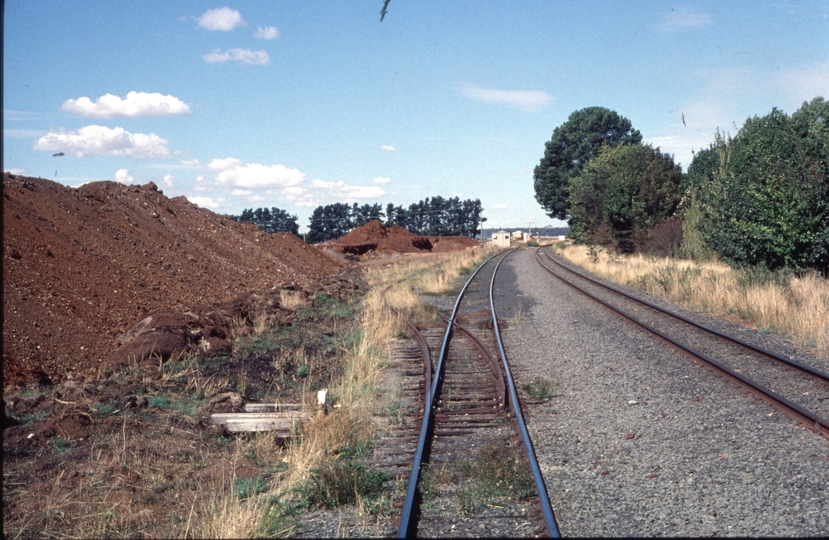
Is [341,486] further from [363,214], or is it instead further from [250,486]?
[363,214]

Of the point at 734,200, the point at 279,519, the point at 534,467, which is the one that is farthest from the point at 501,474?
the point at 734,200

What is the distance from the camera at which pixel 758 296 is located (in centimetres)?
1509

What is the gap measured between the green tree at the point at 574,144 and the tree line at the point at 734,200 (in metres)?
15.0

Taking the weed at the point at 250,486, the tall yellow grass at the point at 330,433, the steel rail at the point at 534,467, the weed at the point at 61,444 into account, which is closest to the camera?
the steel rail at the point at 534,467

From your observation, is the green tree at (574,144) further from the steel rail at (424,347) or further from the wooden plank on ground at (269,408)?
the wooden plank on ground at (269,408)

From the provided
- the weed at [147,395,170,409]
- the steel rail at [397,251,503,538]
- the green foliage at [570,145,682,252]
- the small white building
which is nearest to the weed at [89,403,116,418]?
the weed at [147,395,170,409]

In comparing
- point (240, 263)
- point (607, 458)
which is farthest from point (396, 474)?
point (240, 263)

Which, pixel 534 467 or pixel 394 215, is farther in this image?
pixel 394 215

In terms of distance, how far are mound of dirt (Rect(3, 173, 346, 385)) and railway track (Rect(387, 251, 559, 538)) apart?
4.79m

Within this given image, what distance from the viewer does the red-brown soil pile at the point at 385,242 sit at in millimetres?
67250

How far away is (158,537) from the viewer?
4984 millimetres

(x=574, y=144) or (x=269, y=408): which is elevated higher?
(x=574, y=144)

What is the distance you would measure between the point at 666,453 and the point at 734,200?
590 inches

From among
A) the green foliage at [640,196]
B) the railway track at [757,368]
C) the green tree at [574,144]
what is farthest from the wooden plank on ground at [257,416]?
the green tree at [574,144]
